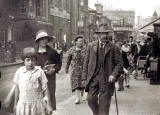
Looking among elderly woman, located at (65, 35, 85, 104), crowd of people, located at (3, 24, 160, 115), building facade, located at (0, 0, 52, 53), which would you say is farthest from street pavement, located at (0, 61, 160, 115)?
building facade, located at (0, 0, 52, 53)

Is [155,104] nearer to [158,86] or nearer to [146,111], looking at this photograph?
[146,111]

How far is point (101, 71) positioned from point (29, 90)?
65.2 inches

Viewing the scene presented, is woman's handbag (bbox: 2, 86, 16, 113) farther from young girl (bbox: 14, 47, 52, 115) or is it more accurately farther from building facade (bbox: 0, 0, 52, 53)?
building facade (bbox: 0, 0, 52, 53)

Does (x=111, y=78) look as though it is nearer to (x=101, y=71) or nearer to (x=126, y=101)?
(x=101, y=71)

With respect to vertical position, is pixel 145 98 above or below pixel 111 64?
below

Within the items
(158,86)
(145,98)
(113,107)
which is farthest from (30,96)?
(158,86)

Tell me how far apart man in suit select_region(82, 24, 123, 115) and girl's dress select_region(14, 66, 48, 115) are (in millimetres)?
1485

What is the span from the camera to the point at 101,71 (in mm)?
5621

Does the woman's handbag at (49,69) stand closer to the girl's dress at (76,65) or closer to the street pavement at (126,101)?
the street pavement at (126,101)

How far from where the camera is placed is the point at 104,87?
561cm

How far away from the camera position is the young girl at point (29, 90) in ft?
13.8

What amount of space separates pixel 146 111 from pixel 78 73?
1.85 m

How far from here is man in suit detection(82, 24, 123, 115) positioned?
5615 mm

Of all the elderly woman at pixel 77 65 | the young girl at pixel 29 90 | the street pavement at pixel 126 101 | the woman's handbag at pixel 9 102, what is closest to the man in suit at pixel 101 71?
the street pavement at pixel 126 101
